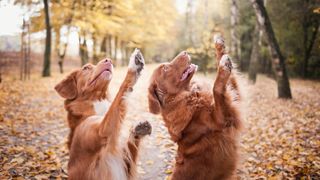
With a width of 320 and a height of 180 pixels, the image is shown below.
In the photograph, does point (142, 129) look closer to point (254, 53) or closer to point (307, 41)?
point (254, 53)

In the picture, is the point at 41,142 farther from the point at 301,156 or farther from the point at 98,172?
the point at 301,156

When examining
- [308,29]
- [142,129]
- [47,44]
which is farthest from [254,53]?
[142,129]

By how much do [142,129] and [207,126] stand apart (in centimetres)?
91

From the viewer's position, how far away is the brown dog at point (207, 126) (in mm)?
3637

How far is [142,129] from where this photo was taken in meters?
4.20

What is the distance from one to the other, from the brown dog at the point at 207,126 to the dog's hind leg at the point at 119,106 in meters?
0.71

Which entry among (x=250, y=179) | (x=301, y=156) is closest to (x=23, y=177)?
(x=250, y=179)

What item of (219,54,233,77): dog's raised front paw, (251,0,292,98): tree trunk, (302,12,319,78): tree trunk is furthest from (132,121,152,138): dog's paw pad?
(302,12,319,78): tree trunk

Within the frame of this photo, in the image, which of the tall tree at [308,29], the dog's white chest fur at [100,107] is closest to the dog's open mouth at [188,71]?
the dog's white chest fur at [100,107]

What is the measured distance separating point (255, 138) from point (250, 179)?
8.63ft

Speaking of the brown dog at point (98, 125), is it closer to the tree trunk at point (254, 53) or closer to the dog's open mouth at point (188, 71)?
the dog's open mouth at point (188, 71)

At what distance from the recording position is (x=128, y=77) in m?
3.56

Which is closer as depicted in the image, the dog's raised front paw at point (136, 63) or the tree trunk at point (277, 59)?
the dog's raised front paw at point (136, 63)

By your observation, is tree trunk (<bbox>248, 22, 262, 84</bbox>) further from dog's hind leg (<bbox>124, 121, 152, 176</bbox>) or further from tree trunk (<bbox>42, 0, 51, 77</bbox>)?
dog's hind leg (<bbox>124, 121, 152, 176</bbox>)
